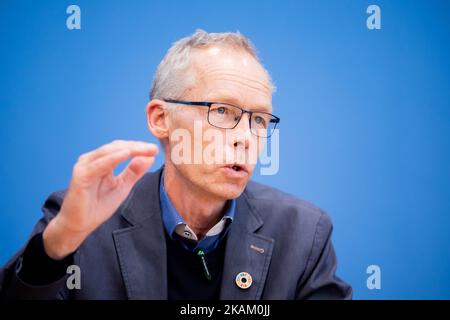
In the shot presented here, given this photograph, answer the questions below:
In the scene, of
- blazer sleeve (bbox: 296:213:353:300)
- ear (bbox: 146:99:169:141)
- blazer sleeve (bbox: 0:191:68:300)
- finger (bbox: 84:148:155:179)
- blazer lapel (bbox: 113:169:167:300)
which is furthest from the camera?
ear (bbox: 146:99:169:141)

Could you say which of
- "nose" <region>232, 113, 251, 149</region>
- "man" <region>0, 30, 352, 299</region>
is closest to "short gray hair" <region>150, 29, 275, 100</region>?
"man" <region>0, 30, 352, 299</region>

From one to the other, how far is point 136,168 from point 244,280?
2.21ft

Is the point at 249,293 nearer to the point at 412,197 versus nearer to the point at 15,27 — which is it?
the point at 412,197

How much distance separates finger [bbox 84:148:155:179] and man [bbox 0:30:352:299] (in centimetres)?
30

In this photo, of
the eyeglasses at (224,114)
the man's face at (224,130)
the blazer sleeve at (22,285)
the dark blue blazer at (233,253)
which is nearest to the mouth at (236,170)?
the man's face at (224,130)

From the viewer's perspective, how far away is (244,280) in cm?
166

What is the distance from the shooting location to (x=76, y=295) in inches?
62.1

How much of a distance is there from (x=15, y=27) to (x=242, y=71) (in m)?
1.44

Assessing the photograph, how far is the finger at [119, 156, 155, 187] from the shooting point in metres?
1.25

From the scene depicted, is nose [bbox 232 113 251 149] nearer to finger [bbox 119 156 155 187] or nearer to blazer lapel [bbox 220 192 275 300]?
blazer lapel [bbox 220 192 275 300]

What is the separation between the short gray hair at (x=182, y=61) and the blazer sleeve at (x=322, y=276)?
821mm

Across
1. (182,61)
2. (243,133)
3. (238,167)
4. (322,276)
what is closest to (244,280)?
(322,276)

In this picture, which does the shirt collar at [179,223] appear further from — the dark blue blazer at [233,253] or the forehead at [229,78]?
the forehead at [229,78]

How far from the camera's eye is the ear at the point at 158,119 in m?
1.81
